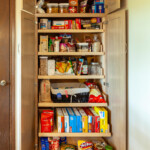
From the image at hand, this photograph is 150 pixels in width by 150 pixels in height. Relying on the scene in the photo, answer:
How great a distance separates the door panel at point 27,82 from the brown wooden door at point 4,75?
0.18m

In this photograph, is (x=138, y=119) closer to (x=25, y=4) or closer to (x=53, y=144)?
(x=53, y=144)

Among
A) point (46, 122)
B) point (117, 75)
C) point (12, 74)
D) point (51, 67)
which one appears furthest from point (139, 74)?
point (12, 74)

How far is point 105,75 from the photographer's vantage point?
7.72 ft

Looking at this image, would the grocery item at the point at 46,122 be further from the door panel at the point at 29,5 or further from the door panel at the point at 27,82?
the door panel at the point at 29,5

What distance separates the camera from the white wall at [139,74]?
1.56 m

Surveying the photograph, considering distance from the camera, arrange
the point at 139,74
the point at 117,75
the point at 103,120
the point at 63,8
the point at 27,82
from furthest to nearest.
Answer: the point at 63,8, the point at 103,120, the point at 27,82, the point at 117,75, the point at 139,74

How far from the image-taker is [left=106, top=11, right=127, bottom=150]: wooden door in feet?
6.32

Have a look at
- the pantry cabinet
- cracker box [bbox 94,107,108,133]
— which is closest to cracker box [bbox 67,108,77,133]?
the pantry cabinet

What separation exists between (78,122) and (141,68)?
104 centimetres

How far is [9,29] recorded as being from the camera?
6.75 feet

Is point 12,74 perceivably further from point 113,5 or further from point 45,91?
point 113,5

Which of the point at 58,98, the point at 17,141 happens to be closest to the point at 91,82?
the point at 58,98

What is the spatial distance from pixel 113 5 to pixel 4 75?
1494mm

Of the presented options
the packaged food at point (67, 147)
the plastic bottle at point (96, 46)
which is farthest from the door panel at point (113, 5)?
the packaged food at point (67, 147)
